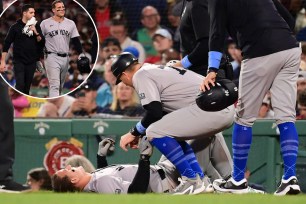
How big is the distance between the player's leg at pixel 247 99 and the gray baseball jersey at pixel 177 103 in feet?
0.85

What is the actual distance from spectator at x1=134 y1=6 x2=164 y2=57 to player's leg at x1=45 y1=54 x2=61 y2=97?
373 cm

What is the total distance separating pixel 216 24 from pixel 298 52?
0.64 meters

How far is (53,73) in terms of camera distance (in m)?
7.04

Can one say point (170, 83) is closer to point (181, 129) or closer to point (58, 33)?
point (181, 129)

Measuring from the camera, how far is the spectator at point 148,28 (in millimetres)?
10906

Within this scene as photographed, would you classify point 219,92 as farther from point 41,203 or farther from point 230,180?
point 41,203

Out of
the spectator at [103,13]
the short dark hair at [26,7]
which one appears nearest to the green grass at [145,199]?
the short dark hair at [26,7]

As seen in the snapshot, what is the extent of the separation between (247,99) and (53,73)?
145 centimetres

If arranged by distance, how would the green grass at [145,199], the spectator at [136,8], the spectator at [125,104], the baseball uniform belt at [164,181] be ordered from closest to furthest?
the green grass at [145,199], the baseball uniform belt at [164,181], the spectator at [125,104], the spectator at [136,8]

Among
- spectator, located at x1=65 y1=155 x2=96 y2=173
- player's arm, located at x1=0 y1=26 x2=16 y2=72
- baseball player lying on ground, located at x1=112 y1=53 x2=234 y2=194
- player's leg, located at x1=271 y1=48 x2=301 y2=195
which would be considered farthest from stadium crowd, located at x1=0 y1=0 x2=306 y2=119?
player's arm, located at x1=0 y1=26 x2=16 y2=72

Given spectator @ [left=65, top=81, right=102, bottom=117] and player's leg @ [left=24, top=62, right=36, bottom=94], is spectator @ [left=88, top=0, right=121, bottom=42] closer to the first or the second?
spectator @ [left=65, top=81, right=102, bottom=117]

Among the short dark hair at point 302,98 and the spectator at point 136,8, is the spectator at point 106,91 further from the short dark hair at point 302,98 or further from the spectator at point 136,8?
the short dark hair at point 302,98

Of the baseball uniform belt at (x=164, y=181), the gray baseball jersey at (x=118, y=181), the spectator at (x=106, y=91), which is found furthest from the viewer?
the spectator at (x=106, y=91)

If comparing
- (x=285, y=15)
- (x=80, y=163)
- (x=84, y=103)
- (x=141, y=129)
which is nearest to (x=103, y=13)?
(x=84, y=103)
